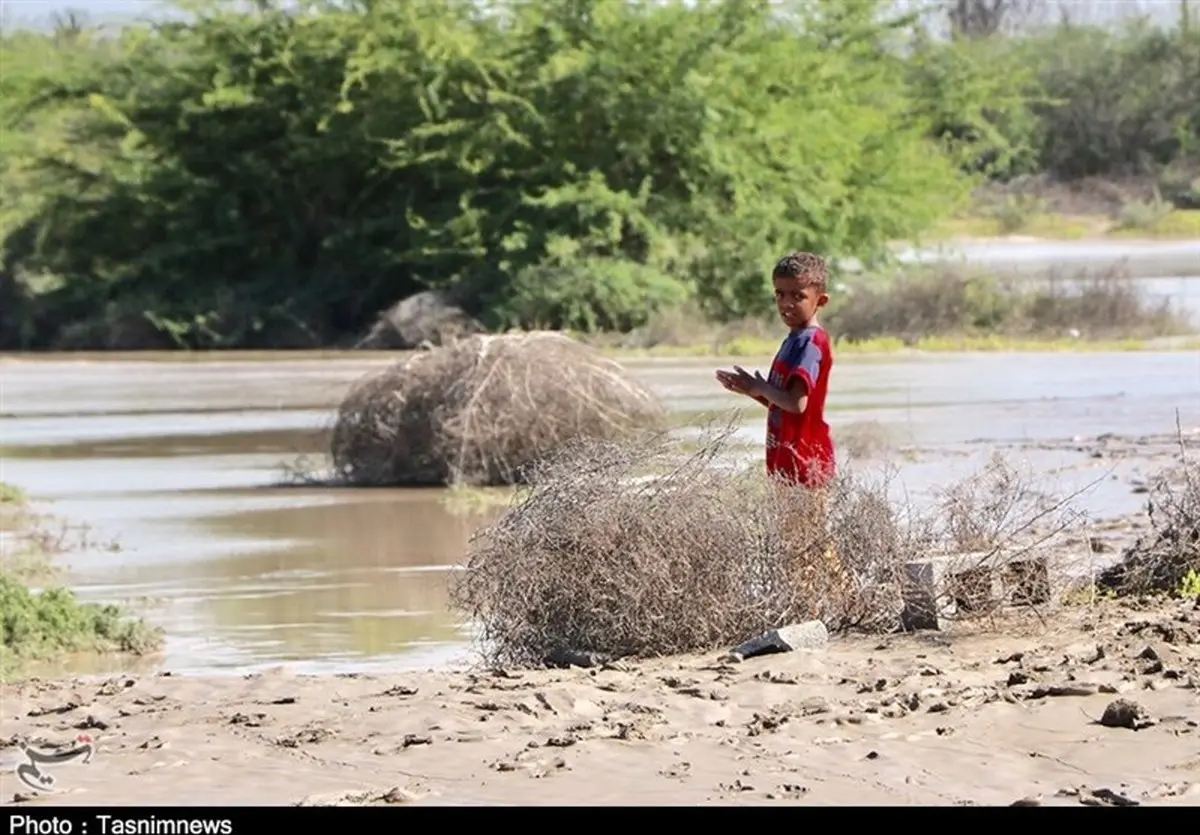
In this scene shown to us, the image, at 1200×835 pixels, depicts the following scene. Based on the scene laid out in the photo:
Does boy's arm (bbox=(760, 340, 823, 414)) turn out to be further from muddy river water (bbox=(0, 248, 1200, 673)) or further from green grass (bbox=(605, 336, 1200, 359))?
green grass (bbox=(605, 336, 1200, 359))

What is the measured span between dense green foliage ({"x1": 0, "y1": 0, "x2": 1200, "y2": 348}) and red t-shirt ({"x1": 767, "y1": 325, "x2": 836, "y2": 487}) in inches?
1126

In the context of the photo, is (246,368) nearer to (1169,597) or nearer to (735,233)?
(735,233)

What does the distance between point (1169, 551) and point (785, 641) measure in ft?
6.86

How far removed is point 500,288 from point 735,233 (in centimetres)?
383

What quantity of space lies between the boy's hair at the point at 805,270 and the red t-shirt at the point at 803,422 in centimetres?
18

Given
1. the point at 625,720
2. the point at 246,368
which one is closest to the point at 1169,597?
A: the point at 625,720

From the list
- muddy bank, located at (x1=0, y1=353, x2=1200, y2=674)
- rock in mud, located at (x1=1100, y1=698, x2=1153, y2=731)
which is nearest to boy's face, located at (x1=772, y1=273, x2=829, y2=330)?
muddy bank, located at (x1=0, y1=353, x2=1200, y2=674)

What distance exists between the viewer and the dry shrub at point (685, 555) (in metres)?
9.45

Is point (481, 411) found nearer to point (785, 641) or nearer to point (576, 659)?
point (576, 659)

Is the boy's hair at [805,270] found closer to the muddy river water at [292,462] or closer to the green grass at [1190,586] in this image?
the muddy river water at [292,462]

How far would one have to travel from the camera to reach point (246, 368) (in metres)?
37.8

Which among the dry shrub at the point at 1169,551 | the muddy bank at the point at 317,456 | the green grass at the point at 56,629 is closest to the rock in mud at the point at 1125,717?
the dry shrub at the point at 1169,551

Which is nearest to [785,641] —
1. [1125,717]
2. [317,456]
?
[1125,717]

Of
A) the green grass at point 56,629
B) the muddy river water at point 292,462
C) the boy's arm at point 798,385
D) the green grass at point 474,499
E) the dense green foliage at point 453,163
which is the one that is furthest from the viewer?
the dense green foliage at point 453,163
